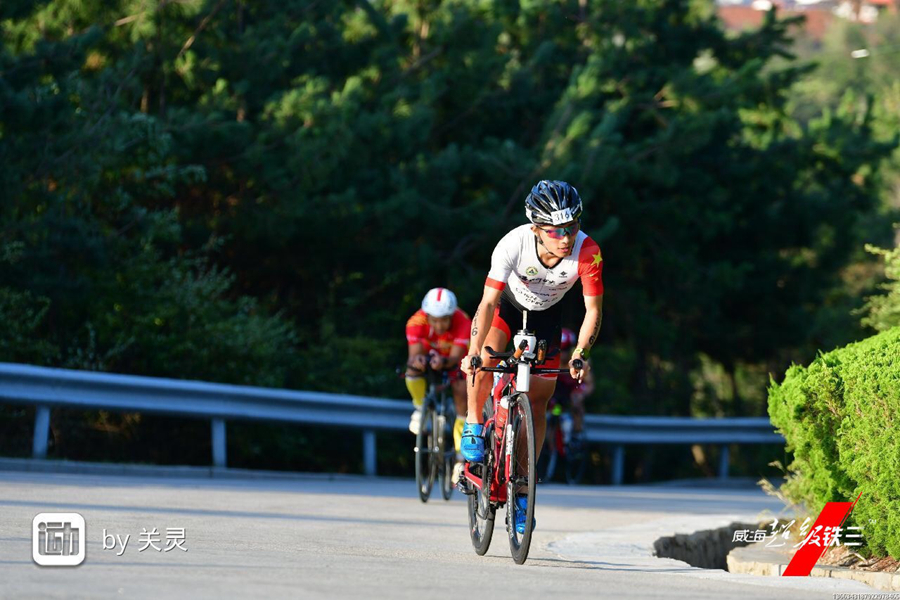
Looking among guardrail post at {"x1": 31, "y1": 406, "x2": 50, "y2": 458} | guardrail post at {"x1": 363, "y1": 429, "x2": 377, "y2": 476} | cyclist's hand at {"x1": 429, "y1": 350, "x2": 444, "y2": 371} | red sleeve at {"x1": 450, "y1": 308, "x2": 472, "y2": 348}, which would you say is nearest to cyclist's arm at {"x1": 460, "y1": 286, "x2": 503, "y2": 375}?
red sleeve at {"x1": 450, "y1": 308, "x2": 472, "y2": 348}

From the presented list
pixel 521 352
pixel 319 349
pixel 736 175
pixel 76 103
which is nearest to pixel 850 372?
pixel 521 352

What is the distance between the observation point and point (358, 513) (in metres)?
10.8

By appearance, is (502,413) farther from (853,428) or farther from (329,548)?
(853,428)

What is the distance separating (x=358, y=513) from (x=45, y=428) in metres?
3.75

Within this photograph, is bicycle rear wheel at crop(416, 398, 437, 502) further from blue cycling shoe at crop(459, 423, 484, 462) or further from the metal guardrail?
blue cycling shoe at crop(459, 423, 484, 462)

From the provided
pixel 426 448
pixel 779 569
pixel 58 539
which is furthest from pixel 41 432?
→ pixel 779 569

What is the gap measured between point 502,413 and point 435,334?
4632 mm

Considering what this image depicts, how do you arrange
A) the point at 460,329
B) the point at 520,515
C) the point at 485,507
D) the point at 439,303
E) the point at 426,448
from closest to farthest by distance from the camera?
1. the point at 520,515
2. the point at 485,507
3. the point at 439,303
4. the point at 460,329
5. the point at 426,448

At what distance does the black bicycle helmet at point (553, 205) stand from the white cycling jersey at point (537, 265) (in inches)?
8.4

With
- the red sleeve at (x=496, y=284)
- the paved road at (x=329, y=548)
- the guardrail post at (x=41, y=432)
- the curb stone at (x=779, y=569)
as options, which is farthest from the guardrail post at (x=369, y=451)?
the red sleeve at (x=496, y=284)

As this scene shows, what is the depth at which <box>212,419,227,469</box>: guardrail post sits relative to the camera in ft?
48.1

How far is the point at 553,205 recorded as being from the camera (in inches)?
305

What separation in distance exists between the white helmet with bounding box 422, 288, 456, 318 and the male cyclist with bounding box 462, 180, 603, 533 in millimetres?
3739

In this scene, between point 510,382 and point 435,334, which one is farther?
point 435,334
